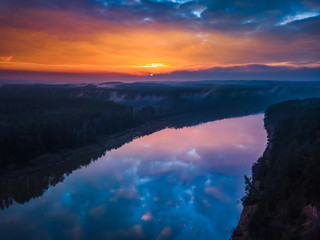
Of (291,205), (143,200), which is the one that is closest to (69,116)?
(143,200)

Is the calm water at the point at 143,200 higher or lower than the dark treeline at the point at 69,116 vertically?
lower

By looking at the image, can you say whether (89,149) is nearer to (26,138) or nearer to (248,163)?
(26,138)

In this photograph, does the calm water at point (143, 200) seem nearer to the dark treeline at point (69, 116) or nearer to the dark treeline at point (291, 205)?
the dark treeline at point (291, 205)

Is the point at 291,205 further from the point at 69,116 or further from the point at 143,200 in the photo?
the point at 69,116

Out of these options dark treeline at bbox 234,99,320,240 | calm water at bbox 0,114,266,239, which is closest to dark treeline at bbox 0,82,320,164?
calm water at bbox 0,114,266,239

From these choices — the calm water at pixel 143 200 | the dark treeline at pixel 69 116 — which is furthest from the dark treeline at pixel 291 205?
the dark treeline at pixel 69 116

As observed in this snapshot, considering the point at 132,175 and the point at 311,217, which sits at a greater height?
the point at 311,217

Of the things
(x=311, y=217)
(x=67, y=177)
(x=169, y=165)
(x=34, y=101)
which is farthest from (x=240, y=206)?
(x=34, y=101)

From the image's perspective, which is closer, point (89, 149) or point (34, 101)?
point (89, 149)

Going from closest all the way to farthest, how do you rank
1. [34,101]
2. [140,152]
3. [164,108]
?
[140,152], [34,101], [164,108]

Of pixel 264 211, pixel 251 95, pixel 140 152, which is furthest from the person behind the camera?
pixel 251 95
